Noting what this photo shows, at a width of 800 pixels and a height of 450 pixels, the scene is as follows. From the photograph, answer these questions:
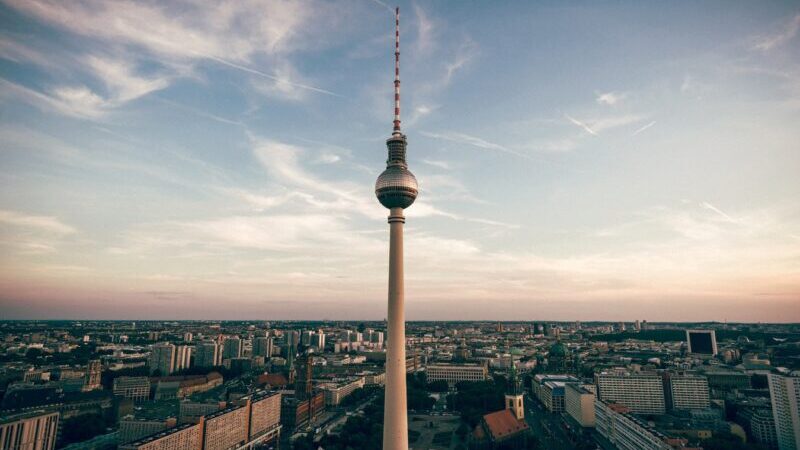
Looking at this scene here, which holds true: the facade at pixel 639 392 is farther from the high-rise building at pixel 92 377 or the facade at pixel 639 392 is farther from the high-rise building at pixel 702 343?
the high-rise building at pixel 92 377

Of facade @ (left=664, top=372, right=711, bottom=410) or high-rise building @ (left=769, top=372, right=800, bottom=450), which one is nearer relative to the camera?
high-rise building @ (left=769, top=372, right=800, bottom=450)

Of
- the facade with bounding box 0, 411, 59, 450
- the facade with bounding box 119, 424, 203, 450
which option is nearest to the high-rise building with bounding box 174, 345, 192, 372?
the facade with bounding box 0, 411, 59, 450

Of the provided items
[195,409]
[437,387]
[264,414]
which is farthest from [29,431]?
[437,387]

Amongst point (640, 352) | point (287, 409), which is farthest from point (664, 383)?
point (640, 352)

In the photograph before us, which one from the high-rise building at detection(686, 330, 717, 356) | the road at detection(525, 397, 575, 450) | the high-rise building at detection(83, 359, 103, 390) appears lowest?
the road at detection(525, 397, 575, 450)

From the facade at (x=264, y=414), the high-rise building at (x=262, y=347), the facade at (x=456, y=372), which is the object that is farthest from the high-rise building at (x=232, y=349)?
the facade at (x=264, y=414)

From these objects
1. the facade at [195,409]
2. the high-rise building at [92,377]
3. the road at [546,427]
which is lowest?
the road at [546,427]

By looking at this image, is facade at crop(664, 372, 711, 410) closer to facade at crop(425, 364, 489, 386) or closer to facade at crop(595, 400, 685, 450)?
facade at crop(595, 400, 685, 450)

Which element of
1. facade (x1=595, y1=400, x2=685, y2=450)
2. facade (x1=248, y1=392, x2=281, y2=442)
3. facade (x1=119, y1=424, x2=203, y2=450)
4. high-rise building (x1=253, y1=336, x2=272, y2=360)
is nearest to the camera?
facade (x1=119, y1=424, x2=203, y2=450)

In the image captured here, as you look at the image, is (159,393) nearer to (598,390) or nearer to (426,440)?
(426,440)
